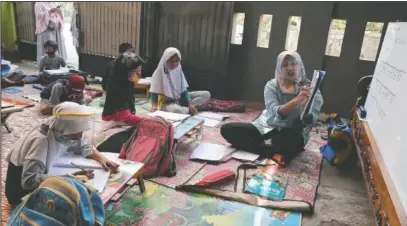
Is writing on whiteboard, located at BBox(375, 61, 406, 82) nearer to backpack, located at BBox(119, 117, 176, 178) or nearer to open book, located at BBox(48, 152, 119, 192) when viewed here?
backpack, located at BBox(119, 117, 176, 178)

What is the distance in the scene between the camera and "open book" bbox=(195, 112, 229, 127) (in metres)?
3.67

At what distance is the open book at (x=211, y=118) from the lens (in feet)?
12.1

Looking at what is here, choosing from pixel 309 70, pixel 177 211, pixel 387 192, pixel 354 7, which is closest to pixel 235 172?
pixel 177 211

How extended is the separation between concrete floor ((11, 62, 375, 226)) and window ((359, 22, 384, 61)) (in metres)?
1.64

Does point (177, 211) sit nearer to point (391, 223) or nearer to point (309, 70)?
point (391, 223)

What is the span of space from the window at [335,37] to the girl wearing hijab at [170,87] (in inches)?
73.9

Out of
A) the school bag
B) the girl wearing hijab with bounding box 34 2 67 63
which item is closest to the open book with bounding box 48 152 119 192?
the school bag

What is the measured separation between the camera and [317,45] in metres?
4.11

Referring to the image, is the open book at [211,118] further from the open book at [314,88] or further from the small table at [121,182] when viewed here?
the small table at [121,182]

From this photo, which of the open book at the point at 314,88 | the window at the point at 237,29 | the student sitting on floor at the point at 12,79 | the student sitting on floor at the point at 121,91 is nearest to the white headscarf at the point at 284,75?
the open book at the point at 314,88

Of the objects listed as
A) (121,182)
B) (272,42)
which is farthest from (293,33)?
(121,182)

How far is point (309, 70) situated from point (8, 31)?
18.3 ft

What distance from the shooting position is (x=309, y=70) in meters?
4.21

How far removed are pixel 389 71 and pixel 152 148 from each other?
5.34ft
